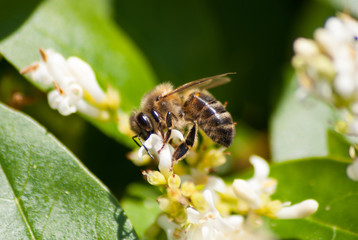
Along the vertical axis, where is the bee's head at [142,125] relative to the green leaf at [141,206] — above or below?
above

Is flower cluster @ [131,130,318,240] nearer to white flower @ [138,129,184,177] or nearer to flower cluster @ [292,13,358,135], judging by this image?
white flower @ [138,129,184,177]

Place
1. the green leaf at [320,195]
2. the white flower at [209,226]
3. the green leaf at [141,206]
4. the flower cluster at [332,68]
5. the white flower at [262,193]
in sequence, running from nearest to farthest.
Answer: the flower cluster at [332,68]
the white flower at [209,226]
the white flower at [262,193]
the green leaf at [320,195]
the green leaf at [141,206]

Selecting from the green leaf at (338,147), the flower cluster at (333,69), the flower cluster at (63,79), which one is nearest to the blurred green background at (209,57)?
the flower cluster at (63,79)

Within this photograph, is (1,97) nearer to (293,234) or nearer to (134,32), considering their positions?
(134,32)

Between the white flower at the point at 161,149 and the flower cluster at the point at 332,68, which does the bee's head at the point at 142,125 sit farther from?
the flower cluster at the point at 332,68

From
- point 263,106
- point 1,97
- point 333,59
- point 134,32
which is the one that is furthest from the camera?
point 263,106

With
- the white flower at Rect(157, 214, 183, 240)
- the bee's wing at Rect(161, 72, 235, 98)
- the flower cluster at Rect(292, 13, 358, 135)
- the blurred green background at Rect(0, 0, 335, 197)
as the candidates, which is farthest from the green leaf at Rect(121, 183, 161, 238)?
the flower cluster at Rect(292, 13, 358, 135)

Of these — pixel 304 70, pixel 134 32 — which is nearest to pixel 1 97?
pixel 134 32
